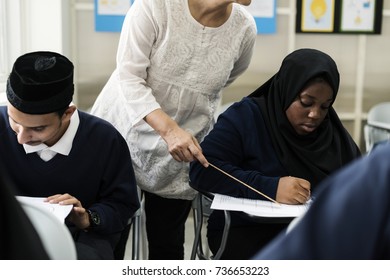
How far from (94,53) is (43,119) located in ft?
6.33

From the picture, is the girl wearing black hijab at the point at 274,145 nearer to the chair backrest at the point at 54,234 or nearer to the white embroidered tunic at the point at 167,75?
the white embroidered tunic at the point at 167,75

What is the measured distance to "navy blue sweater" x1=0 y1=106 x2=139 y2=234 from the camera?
167 centimetres

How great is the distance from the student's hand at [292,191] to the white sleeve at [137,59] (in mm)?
469

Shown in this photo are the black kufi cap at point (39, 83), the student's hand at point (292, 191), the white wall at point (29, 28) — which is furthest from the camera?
the white wall at point (29, 28)

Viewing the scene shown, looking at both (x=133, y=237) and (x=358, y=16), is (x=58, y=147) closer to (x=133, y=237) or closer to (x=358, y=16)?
(x=133, y=237)

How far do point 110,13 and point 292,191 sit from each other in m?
2.05

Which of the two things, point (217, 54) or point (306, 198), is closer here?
point (306, 198)

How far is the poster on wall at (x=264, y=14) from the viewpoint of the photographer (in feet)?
11.5

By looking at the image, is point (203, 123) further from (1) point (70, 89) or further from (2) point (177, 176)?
(1) point (70, 89)

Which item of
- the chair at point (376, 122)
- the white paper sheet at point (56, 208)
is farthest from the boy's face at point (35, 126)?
the chair at point (376, 122)

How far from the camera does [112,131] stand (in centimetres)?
176

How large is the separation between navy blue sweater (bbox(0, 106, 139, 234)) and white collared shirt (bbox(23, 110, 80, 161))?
0.01 metres

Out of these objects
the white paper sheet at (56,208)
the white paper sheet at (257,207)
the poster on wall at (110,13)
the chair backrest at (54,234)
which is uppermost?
the poster on wall at (110,13)
